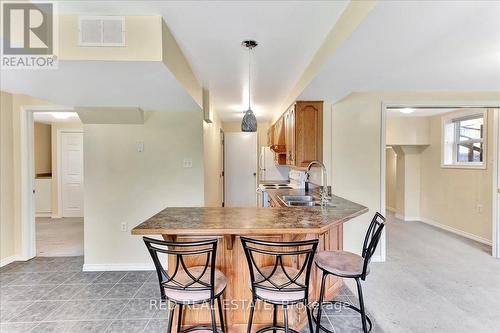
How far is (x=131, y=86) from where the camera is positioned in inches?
92.4

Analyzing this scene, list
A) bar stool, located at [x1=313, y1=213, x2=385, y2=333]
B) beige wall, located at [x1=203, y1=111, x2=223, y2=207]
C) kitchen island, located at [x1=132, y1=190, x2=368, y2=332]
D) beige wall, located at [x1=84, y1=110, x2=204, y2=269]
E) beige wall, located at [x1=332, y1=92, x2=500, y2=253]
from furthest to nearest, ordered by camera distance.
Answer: beige wall, located at [x1=203, y1=111, x2=223, y2=207] < beige wall, located at [x1=332, y1=92, x2=500, y2=253] < beige wall, located at [x1=84, y1=110, x2=204, y2=269] < bar stool, located at [x1=313, y1=213, x2=385, y2=333] < kitchen island, located at [x1=132, y1=190, x2=368, y2=332]

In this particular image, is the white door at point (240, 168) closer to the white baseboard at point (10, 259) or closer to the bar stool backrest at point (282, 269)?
the white baseboard at point (10, 259)

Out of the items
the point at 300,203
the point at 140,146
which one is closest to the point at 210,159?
the point at 140,146

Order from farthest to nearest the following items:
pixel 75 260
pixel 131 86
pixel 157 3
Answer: pixel 75 260 → pixel 131 86 → pixel 157 3

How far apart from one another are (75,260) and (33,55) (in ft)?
9.70

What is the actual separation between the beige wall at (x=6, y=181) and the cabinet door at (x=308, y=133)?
3.94 metres

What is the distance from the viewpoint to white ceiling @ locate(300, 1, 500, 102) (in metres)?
1.50

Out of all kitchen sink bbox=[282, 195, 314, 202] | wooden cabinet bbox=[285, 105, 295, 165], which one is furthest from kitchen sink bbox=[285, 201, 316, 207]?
wooden cabinet bbox=[285, 105, 295, 165]

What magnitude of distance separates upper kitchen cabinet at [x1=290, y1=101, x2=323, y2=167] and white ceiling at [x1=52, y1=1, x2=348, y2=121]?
49cm

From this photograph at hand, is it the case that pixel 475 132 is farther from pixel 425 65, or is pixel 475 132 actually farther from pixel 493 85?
pixel 425 65

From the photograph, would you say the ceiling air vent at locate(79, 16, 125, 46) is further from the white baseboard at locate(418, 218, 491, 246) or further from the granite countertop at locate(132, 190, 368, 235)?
the white baseboard at locate(418, 218, 491, 246)

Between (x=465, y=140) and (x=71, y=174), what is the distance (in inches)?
334

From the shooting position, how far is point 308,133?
3.53m

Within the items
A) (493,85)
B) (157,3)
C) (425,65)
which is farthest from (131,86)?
(493,85)
